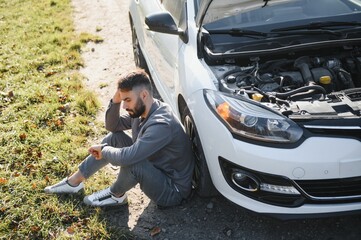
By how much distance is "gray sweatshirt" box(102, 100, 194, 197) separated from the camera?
2886 millimetres

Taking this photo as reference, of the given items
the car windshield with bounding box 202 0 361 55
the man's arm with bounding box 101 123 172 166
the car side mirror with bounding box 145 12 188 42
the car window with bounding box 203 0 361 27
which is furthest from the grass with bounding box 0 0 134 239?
the car window with bounding box 203 0 361 27

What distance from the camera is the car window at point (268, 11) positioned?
3215 mm

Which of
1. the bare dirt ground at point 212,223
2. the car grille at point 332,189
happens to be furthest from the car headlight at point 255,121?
the bare dirt ground at point 212,223

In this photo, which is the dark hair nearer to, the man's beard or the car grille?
the man's beard

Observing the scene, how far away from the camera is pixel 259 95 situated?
8.59ft

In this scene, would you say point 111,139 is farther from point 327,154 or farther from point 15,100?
point 15,100

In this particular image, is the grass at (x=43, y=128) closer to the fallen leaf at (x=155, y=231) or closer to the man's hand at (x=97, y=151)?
the fallen leaf at (x=155, y=231)

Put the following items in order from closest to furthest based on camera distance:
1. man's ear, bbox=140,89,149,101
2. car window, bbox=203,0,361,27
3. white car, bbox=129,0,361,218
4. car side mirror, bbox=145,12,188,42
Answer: white car, bbox=129,0,361,218 → man's ear, bbox=140,89,149,101 → car window, bbox=203,0,361,27 → car side mirror, bbox=145,12,188,42

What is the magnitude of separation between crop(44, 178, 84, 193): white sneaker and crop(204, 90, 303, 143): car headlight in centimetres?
143

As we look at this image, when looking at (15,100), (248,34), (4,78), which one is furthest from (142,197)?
(4,78)

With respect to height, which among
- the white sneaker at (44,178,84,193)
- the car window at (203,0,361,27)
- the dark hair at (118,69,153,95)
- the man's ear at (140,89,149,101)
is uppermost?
the car window at (203,0,361,27)

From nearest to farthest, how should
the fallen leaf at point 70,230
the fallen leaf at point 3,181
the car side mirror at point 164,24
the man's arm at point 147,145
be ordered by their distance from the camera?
the man's arm at point 147,145 → the fallen leaf at point 70,230 → the car side mirror at point 164,24 → the fallen leaf at point 3,181

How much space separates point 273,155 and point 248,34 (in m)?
1.06

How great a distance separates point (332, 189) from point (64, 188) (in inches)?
80.7
